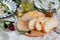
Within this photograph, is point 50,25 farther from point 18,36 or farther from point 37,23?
point 18,36

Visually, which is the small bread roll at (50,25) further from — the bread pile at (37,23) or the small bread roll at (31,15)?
the small bread roll at (31,15)

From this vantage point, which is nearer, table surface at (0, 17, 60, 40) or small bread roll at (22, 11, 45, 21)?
table surface at (0, 17, 60, 40)

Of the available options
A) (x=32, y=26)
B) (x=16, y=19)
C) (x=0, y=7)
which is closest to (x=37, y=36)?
(x=32, y=26)

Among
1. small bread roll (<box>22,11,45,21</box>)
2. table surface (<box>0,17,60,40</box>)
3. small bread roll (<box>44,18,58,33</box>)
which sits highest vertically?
small bread roll (<box>22,11,45,21</box>)

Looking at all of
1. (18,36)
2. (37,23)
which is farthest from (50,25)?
(18,36)

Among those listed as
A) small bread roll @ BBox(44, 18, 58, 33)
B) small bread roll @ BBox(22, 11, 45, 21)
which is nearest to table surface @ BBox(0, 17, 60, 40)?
small bread roll @ BBox(44, 18, 58, 33)

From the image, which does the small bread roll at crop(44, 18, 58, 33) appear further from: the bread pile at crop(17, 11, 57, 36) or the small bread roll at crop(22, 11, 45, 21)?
the small bread roll at crop(22, 11, 45, 21)

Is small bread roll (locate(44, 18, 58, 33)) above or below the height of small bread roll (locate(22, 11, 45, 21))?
below

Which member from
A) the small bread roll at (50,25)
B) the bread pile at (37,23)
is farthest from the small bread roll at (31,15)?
the small bread roll at (50,25)
